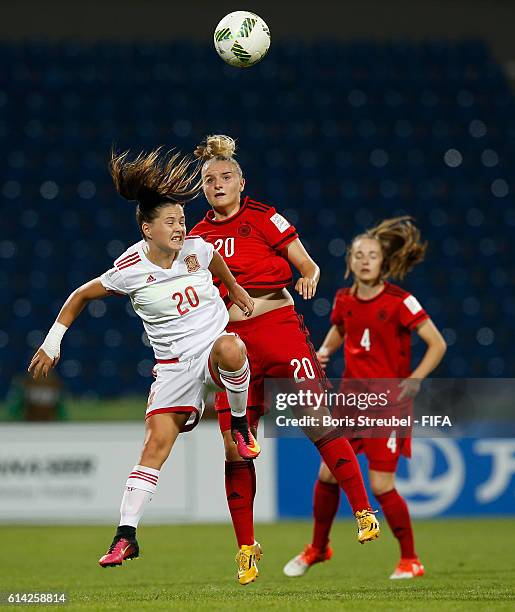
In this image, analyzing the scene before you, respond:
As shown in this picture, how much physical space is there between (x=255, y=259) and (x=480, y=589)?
1877mm

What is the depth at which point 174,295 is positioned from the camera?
4824mm

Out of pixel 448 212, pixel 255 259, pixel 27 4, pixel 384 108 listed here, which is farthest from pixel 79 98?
pixel 255 259

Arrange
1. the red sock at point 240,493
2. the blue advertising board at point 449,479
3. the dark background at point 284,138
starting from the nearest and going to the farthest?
the red sock at point 240,493 → the blue advertising board at point 449,479 → the dark background at point 284,138

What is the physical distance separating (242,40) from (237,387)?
6.56ft

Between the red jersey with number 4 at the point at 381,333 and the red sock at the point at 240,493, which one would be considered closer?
the red sock at the point at 240,493

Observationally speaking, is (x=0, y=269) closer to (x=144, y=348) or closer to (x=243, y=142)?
(x=144, y=348)

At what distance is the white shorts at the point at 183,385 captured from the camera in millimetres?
4777

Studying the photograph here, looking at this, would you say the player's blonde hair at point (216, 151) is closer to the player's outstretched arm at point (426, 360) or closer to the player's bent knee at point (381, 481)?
the player's outstretched arm at point (426, 360)

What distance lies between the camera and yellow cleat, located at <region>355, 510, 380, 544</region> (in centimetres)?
470

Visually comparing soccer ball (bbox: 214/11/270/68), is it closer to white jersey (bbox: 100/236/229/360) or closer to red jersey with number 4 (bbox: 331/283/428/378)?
white jersey (bbox: 100/236/229/360)

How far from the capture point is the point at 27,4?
1598 centimetres

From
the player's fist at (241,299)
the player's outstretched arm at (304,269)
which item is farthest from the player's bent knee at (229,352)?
the player's outstretched arm at (304,269)

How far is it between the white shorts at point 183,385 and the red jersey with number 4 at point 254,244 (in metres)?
0.57

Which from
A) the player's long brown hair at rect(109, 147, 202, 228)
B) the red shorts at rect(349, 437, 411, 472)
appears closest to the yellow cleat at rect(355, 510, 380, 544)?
the red shorts at rect(349, 437, 411, 472)
